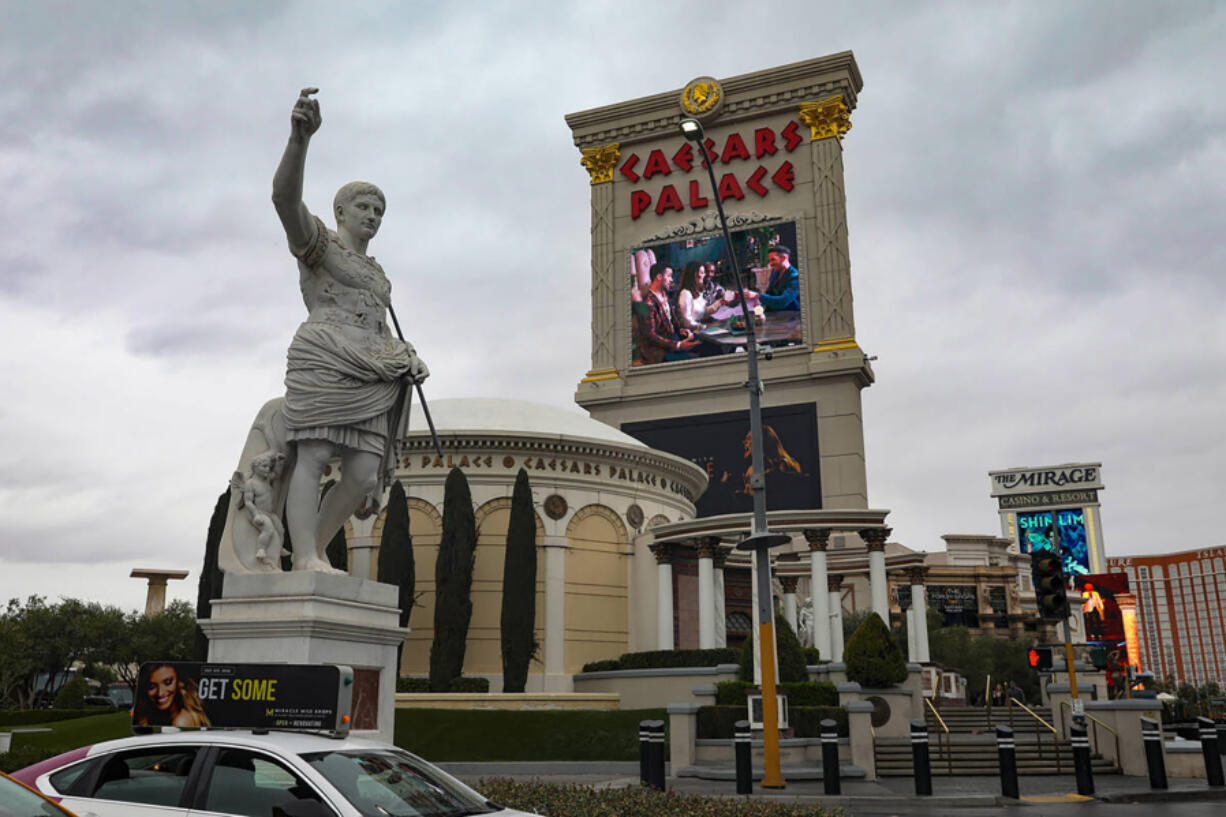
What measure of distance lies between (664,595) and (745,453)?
24.9 m

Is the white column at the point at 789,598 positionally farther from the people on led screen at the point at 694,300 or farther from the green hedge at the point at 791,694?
the people on led screen at the point at 694,300

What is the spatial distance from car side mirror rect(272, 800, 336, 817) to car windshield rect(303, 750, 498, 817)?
333 millimetres

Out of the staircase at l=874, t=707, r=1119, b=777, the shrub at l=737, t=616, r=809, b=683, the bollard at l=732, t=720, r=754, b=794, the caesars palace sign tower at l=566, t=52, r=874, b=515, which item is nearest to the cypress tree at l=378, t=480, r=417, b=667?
the shrub at l=737, t=616, r=809, b=683

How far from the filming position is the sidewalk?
14.9 m

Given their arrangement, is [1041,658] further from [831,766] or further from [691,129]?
[691,129]

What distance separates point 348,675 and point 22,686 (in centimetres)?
5872

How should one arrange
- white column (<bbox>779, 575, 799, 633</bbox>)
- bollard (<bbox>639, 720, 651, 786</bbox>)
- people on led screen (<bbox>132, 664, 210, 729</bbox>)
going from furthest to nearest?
white column (<bbox>779, 575, 799, 633</bbox>), bollard (<bbox>639, 720, 651, 786</bbox>), people on led screen (<bbox>132, 664, 210, 729</bbox>)

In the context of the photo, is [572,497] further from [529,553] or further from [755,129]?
[755,129]

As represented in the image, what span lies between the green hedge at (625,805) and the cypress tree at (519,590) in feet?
70.8

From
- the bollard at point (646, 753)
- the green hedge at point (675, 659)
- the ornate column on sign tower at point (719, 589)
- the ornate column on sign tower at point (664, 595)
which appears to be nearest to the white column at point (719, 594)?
the ornate column on sign tower at point (719, 589)

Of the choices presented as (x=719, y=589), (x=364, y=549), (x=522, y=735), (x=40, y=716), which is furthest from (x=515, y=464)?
(x=40, y=716)

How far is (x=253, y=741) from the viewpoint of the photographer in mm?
5762

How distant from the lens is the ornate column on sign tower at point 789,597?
136 feet

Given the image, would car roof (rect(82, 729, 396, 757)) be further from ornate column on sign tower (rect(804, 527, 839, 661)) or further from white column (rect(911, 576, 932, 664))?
white column (rect(911, 576, 932, 664))
